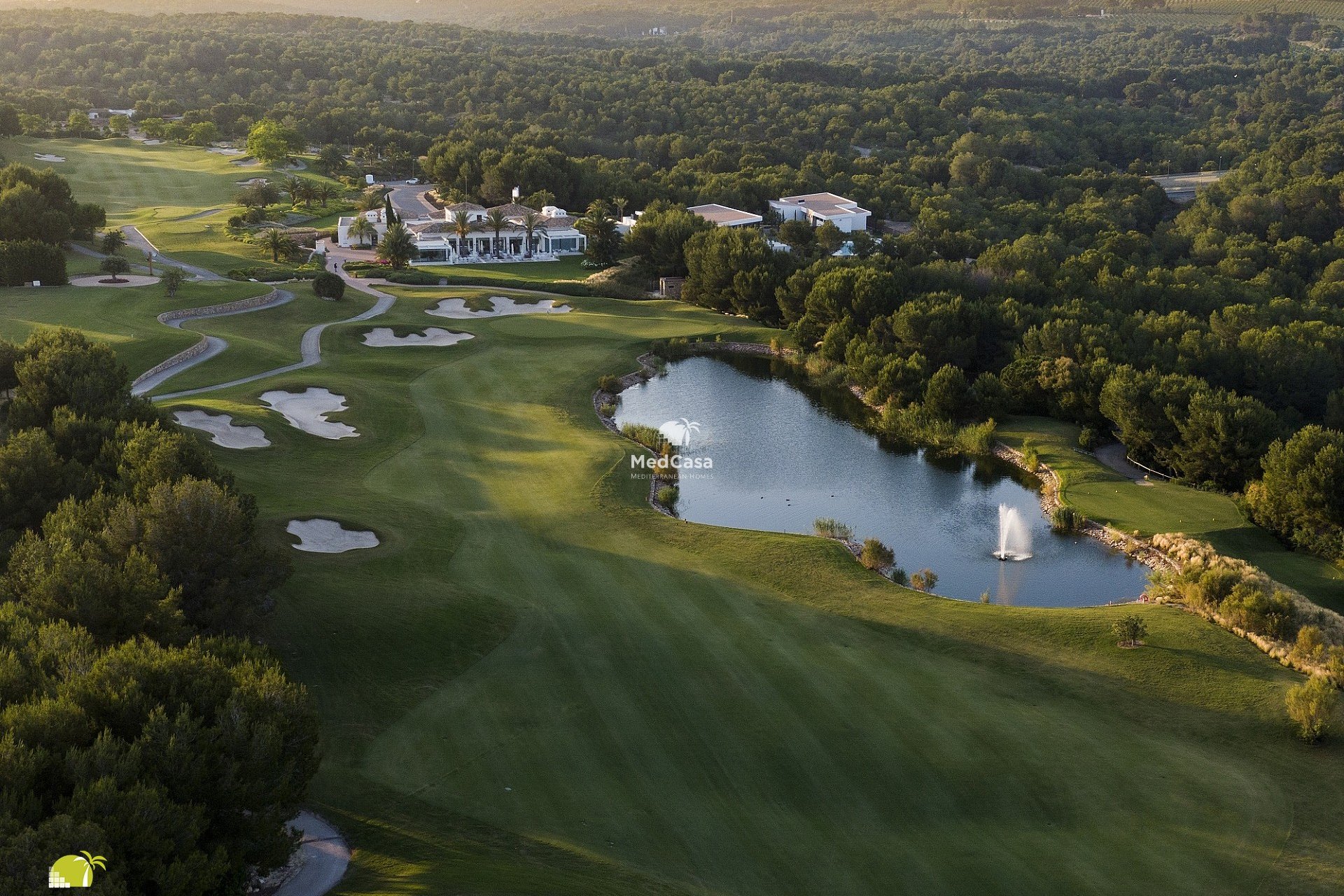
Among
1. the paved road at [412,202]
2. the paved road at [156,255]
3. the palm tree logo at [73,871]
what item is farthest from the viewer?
the paved road at [412,202]

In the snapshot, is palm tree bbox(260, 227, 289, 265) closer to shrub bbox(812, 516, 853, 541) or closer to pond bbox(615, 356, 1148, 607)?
pond bbox(615, 356, 1148, 607)

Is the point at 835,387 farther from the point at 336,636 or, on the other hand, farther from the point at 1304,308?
the point at 336,636

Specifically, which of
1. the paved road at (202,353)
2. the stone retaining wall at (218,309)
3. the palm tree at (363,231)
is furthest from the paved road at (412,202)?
the stone retaining wall at (218,309)

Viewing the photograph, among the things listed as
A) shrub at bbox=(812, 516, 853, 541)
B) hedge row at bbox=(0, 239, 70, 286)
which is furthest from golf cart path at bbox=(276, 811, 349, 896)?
hedge row at bbox=(0, 239, 70, 286)

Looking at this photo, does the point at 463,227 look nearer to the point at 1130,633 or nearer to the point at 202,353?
the point at 202,353

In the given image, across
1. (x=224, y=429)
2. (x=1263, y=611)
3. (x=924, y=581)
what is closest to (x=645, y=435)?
(x=924, y=581)

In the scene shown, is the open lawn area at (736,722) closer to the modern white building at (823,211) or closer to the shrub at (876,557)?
the shrub at (876,557)
